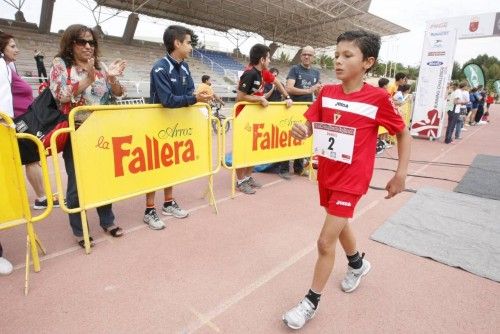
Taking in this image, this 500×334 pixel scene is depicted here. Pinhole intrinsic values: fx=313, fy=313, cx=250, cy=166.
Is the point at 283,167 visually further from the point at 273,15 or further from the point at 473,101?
the point at 273,15

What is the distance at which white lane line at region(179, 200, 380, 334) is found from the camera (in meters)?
2.23

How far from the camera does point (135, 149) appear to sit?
11.1 ft

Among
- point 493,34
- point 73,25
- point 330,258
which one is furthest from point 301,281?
point 493,34

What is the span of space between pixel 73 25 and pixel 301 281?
10.3ft

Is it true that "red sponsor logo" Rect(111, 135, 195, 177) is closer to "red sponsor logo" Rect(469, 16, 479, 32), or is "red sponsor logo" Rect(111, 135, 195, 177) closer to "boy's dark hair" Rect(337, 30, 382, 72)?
"boy's dark hair" Rect(337, 30, 382, 72)

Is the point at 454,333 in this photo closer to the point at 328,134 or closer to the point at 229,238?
the point at 328,134

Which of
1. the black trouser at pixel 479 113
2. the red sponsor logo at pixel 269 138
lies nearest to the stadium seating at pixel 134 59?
the red sponsor logo at pixel 269 138

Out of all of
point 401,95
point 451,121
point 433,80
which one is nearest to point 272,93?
point 401,95

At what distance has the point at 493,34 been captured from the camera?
527 inches

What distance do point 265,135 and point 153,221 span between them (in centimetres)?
222

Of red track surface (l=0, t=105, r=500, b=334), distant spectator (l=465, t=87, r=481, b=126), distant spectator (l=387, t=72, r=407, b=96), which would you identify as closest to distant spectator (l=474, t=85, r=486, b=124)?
distant spectator (l=465, t=87, r=481, b=126)

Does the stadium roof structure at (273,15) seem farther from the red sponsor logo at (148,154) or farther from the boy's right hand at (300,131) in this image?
the boy's right hand at (300,131)

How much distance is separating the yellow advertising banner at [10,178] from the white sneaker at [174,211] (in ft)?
5.48

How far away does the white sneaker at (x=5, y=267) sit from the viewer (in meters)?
2.78
